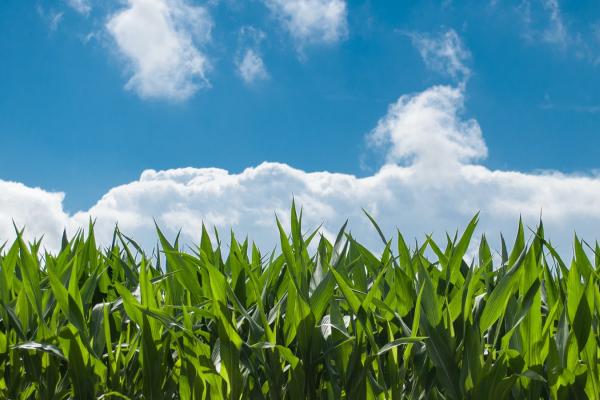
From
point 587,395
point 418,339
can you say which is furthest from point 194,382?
point 587,395

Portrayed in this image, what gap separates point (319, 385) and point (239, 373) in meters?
0.24

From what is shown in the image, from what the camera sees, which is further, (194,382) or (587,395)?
(194,382)

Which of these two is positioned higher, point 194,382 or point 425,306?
point 425,306

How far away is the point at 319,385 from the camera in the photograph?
177cm

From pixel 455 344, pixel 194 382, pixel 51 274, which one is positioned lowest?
pixel 194 382

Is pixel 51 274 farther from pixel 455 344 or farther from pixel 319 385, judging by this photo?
pixel 455 344

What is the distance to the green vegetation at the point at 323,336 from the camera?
1532mm

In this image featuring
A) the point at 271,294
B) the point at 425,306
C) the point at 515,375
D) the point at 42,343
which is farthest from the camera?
the point at 271,294

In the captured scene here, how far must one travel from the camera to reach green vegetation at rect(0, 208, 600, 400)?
1.53m

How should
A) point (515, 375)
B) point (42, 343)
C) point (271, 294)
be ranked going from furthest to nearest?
point (271, 294) → point (42, 343) → point (515, 375)

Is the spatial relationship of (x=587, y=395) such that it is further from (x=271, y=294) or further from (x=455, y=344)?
(x=271, y=294)

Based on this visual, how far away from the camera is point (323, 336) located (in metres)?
1.65

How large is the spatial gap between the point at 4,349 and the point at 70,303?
0.43m

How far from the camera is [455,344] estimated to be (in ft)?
5.09
